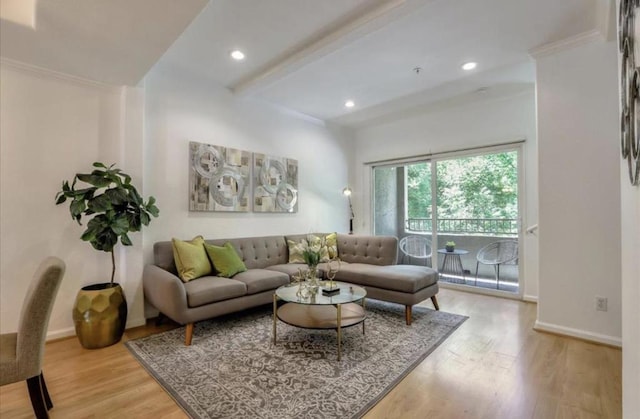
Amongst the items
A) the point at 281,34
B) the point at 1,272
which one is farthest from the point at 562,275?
the point at 1,272

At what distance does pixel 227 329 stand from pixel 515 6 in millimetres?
3759

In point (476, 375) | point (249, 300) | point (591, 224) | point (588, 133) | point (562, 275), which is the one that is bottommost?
point (476, 375)

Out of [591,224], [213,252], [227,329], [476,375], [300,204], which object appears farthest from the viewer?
[300,204]

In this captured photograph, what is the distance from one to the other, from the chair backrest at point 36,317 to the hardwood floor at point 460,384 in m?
0.47

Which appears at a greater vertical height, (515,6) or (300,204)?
(515,6)

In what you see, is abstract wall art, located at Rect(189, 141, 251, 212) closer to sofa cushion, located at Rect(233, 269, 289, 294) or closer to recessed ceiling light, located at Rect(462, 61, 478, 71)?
sofa cushion, located at Rect(233, 269, 289, 294)

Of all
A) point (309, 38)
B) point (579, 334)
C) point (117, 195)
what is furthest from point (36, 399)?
point (579, 334)

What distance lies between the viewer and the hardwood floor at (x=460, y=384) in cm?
177

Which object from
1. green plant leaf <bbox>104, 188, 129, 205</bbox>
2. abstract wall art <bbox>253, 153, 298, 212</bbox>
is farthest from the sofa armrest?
abstract wall art <bbox>253, 153, 298, 212</bbox>

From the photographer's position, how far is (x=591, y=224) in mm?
2736

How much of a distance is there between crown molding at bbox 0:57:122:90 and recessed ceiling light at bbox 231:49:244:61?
46.5 inches

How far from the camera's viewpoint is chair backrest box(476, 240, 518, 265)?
4.21m

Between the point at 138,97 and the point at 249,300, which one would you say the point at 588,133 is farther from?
the point at 138,97

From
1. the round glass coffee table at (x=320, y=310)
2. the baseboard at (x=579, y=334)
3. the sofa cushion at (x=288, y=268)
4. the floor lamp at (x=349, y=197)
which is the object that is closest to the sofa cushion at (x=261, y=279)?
the sofa cushion at (x=288, y=268)
